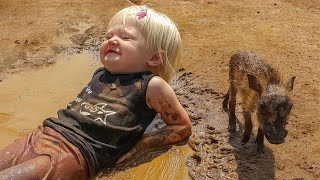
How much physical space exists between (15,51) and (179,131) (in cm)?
341

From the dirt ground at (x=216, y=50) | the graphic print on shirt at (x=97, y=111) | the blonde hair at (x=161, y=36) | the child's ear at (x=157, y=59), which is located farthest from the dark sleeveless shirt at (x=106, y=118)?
the dirt ground at (x=216, y=50)

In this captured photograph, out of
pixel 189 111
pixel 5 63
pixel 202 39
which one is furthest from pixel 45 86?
pixel 202 39

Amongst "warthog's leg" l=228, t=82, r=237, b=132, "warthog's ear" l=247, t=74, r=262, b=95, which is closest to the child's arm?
"warthog's leg" l=228, t=82, r=237, b=132

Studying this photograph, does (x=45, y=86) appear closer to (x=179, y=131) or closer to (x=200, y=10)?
(x=179, y=131)

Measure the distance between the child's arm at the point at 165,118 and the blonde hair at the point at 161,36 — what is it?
1.02ft

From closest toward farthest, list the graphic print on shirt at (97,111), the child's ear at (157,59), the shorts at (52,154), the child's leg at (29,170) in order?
1. the child's leg at (29,170)
2. the shorts at (52,154)
3. the graphic print on shirt at (97,111)
4. the child's ear at (157,59)

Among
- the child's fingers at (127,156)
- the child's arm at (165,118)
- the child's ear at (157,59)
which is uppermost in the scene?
the child's ear at (157,59)

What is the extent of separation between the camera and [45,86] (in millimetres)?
5883

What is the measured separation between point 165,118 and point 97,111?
2.13ft

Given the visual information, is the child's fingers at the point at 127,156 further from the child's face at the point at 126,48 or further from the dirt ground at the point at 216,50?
the child's face at the point at 126,48

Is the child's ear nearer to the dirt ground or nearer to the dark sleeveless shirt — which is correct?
the dark sleeveless shirt

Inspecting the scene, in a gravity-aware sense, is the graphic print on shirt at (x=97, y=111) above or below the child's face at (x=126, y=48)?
below

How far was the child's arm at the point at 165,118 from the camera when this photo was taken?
13.9ft

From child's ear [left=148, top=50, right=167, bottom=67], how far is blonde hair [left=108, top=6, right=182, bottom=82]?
17mm
